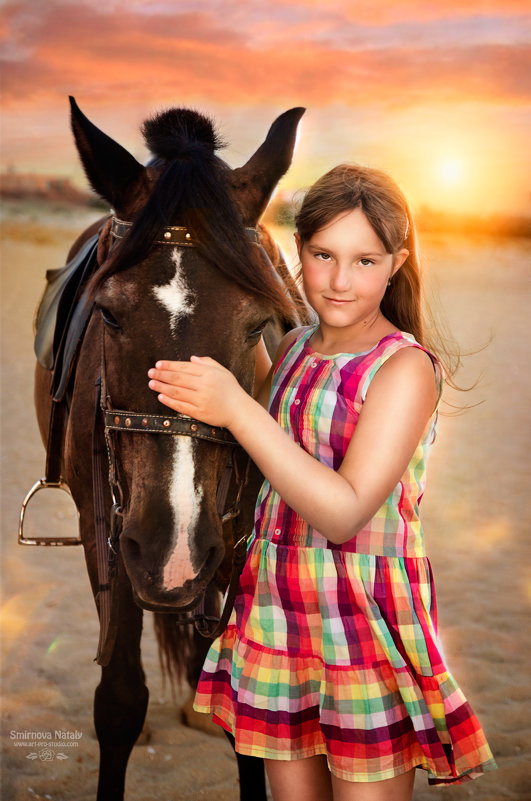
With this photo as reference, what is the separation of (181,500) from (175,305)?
14.9 inches

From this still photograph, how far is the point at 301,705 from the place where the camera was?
1.38m

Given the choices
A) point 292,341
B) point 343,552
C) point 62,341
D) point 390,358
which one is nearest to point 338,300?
point 390,358

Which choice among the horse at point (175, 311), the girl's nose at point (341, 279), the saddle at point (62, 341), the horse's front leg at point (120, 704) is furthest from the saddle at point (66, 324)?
the girl's nose at point (341, 279)

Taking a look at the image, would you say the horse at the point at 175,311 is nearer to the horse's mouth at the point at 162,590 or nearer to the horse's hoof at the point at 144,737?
the horse's mouth at the point at 162,590

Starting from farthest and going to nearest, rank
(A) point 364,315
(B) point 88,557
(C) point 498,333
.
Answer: (C) point 498,333
(B) point 88,557
(A) point 364,315

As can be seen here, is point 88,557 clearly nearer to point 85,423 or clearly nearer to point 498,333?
point 85,423

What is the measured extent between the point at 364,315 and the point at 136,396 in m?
0.50

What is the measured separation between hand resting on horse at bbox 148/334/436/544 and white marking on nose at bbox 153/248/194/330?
4.8 inches

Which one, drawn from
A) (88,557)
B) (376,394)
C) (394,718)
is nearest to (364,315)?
(376,394)

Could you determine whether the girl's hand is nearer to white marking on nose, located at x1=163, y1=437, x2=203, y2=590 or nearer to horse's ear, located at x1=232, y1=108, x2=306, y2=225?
white marking on nose, located at x1=163, y1=437, x2=203, y2=590

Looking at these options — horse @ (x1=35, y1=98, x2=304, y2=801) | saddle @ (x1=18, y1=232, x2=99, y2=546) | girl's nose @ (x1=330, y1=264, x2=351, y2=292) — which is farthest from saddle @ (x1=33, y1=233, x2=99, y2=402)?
girl's nose @ (x1=330, y1=264, x2=351, y2=292)

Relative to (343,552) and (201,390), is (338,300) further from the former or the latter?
(343,552)

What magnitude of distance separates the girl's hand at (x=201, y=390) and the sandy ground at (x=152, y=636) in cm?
69

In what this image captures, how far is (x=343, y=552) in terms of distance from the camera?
54.2 inches
